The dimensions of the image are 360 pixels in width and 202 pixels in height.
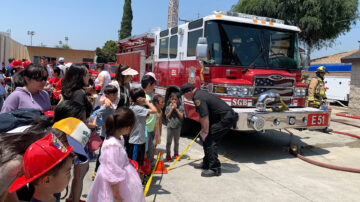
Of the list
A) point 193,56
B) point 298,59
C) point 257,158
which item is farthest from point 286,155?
point 193,56

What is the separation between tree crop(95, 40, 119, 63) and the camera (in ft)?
131

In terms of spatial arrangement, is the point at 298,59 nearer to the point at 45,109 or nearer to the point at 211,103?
the point at 211,103

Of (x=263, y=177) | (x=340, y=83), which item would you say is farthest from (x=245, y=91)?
(x=340, y=83)

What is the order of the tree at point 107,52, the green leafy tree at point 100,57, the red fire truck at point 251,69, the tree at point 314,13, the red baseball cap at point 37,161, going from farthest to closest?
the tree at point 107,52 < the green leafy tree at point 100,57 < the tree at point 314,13 < the red fire truck at point 251,69 < the red baseball cap at point 37,161

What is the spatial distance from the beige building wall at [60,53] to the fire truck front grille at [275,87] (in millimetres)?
30029

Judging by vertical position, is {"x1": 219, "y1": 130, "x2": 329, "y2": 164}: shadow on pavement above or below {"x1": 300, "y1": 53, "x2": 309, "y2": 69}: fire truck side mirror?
below

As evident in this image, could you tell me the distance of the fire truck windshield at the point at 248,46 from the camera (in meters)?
5.71

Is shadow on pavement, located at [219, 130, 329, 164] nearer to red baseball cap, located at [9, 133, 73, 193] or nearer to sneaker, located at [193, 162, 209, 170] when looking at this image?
sneaker, located at [193, 162, 209, 170]

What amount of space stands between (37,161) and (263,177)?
13.1 ft

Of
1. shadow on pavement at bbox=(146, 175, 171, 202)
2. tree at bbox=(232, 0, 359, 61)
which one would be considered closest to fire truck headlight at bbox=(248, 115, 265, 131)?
shadow on pavement at bbox=(146, 175, 171, 202)

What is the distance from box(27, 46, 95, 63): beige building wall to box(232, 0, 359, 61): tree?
1873 cm

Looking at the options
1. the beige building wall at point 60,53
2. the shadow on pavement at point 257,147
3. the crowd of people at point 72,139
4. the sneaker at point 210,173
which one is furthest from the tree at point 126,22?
the sneaker at point 210,173

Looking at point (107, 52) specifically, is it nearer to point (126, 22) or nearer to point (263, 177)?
point (126, 22)

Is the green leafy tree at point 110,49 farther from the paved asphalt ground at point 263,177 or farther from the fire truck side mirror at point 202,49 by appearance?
the fire truck side mirror at point 202,49
